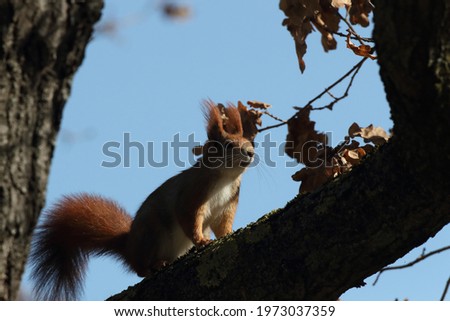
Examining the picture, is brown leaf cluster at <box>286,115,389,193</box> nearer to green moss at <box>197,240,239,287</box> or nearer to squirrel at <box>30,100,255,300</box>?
green moss at <box>197,240,239,287</box>

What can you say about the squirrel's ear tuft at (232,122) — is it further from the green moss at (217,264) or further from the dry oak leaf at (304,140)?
the green moss at (217,264)

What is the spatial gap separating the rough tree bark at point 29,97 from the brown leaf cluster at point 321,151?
211 cm

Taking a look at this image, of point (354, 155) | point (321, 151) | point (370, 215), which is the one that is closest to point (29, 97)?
point (370, 215)

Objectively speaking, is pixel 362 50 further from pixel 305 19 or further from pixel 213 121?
pixel 213 121

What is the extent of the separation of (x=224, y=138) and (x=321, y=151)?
1820 millimetres

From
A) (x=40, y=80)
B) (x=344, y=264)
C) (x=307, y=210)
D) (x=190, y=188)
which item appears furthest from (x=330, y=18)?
(x=40, y=80)

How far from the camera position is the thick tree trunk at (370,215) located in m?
2.75

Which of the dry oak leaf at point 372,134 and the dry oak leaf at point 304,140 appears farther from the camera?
the dry oak leaf at point 304,140

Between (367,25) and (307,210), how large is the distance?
60.7 inches

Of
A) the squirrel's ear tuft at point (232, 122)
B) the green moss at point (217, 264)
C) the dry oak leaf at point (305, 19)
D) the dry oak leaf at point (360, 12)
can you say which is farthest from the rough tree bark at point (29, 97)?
the squirrel's ear tuft at point (232, 122)

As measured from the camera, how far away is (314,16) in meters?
4.38

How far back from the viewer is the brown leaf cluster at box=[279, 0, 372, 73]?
429 centimetres

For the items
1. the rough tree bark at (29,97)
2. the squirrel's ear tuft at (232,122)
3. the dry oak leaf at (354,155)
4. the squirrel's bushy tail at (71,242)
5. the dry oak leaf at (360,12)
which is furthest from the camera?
the squirrel's ear tuft at (232,122)

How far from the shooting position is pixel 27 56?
2172mm
